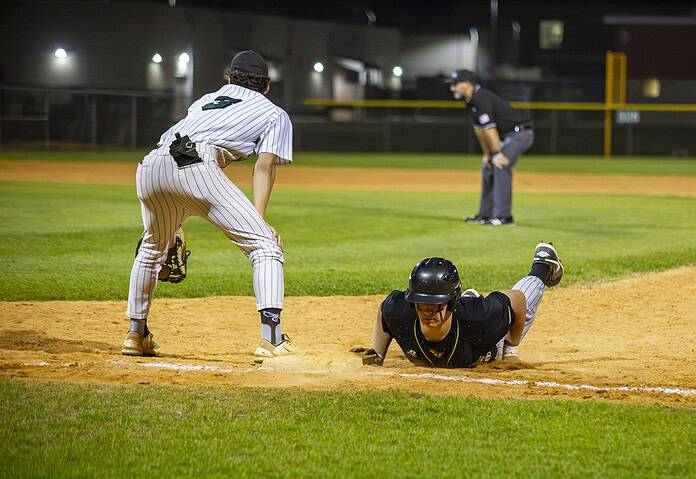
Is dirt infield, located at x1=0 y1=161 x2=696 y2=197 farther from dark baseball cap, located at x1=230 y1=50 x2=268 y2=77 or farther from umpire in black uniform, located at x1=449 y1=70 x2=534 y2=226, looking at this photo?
dark baseball cap, located at x1=230 y1=50 x2=268 y2=77

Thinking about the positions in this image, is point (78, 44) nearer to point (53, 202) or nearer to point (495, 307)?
point (53, 202)

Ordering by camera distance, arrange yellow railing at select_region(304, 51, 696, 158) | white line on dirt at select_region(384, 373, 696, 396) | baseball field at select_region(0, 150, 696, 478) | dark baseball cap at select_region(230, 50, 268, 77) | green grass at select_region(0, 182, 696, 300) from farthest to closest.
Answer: yellow railing at select_region(304, 51, 696, 158), green grass at select_region(0, 182, 696, 300), dark baseball cap at select_region(230, 50, 268, 77), white line on dirt at select_region(384, 373, 696, 396), baseball field at select_region(0, 150, 696, 478)

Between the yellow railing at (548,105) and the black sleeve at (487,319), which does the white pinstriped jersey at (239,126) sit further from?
the yellow railing at (548,105)

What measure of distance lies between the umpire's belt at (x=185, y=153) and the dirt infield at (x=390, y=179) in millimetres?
14529

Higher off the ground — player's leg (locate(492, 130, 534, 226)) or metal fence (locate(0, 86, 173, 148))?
metal fence (locate(0, 86, 173, 148))

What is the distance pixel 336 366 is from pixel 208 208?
101cm

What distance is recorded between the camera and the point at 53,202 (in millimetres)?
15289

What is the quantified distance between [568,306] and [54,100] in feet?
87.7

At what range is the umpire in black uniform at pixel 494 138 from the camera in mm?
12734

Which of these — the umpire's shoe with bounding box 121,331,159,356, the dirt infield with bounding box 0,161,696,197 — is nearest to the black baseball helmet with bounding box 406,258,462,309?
the umpire's shoe with bounding box 121,331,159,356

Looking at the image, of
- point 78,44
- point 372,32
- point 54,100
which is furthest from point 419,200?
point 372,32

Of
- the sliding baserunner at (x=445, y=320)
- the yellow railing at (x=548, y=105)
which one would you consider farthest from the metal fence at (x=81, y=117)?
the sliding baserunner at (x=445, y=320)

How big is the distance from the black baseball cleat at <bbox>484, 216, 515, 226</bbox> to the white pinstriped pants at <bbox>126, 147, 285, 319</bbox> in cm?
789

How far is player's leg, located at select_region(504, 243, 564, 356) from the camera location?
5.75 meters
